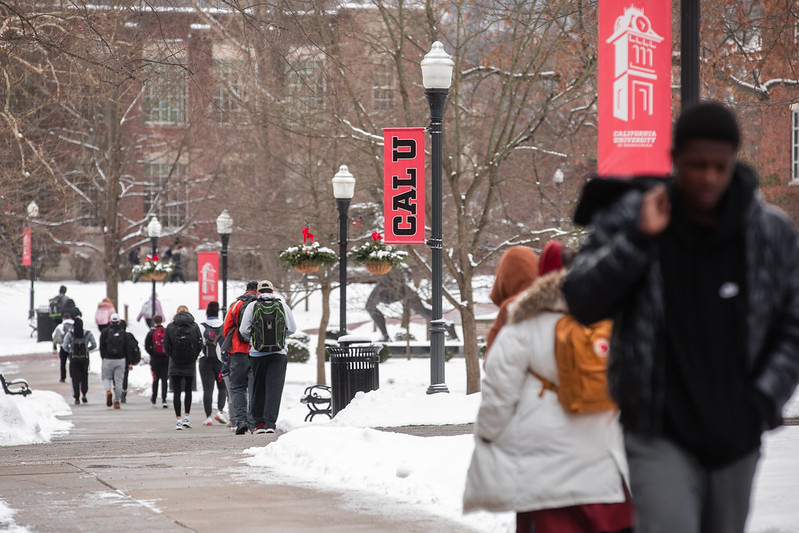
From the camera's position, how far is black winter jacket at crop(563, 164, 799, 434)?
3273mm

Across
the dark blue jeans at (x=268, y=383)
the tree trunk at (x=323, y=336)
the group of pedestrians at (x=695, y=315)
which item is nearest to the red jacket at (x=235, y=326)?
the dark blue jeans at (x=268, y=383)

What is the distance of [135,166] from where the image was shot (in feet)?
149

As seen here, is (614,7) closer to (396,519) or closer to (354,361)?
(396,519)

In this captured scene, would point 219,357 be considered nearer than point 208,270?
Yes

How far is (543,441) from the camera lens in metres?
4.56

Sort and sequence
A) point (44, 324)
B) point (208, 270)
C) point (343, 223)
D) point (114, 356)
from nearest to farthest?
point (343, 223)
point (114, 356)
point (208, 270)
point (44, 324)

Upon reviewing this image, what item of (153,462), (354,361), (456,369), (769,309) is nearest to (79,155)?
(456,369)

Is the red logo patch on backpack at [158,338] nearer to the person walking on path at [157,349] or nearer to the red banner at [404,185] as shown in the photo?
the person walking on path at [157,349]

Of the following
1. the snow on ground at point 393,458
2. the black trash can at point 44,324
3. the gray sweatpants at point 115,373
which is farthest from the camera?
the black trash can at point 44,324

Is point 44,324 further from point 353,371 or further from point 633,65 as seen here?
point 633,65

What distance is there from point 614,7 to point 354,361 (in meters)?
7.84

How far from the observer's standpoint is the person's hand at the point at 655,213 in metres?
3.28

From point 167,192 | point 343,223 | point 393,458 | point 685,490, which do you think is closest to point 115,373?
point 343,223

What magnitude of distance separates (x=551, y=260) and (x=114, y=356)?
58.6 ft
